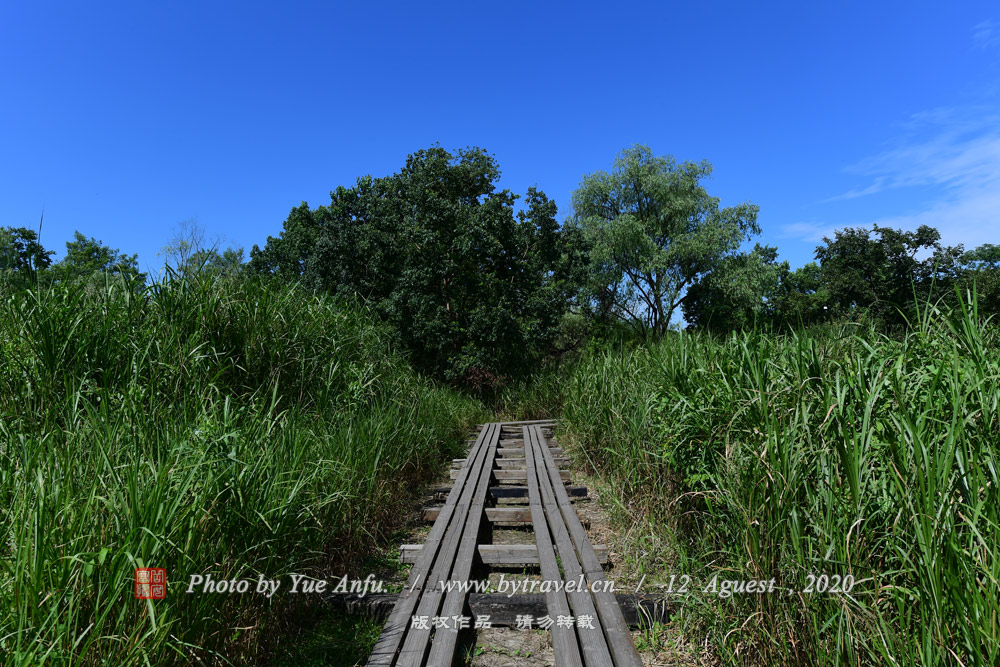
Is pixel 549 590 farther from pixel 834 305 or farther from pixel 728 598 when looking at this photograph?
pixel 834 305

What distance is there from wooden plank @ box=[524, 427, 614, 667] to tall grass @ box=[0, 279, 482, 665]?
4.38ft

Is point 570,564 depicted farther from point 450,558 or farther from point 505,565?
point 450,558

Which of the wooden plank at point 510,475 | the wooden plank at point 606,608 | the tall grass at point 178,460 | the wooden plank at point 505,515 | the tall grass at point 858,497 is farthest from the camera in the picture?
the wooden plank at point 510,475

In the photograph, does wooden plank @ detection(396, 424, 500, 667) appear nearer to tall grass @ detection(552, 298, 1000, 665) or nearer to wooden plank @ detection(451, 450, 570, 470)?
wooden plank @ detection(451, 450, 570, 470)

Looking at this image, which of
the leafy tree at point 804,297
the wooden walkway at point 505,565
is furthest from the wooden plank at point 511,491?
the leafy tree at point 804,297

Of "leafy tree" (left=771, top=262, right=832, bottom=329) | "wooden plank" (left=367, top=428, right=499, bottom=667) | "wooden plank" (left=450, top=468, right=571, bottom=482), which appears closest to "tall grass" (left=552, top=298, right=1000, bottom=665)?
"wooden plank" (left=367, top=428, right=499, bottom=667)

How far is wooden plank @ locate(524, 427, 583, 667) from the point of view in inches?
86.5

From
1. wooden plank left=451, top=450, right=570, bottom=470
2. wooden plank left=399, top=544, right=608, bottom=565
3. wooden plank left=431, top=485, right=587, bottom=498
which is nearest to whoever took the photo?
wooden plank left=399, top=544, right=608, bottom=565

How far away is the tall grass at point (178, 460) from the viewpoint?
1.72m

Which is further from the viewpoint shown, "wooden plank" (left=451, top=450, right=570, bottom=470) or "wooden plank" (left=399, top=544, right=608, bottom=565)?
"wooden plank" (left=451, top=450, right=570, bottom=470)

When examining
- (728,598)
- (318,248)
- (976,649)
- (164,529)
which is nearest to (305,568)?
(164,529)

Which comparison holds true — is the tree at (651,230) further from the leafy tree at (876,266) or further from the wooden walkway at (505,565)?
the wooden walkway at (505,565)

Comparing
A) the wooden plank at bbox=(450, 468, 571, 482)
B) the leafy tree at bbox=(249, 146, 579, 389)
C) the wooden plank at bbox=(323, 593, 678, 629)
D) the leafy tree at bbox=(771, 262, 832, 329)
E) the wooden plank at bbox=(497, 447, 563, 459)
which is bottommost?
the wooden plank at bbox=(323, 593, 678, 629)

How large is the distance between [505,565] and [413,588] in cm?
87
